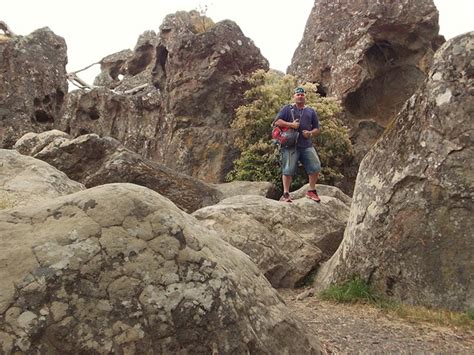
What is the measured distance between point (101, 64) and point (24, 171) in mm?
29617

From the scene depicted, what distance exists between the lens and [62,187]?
10.4m

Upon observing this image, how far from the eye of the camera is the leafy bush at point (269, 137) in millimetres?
17844

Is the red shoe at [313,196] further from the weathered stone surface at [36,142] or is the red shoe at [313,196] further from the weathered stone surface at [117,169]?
the weathered stone surface at [36,142]

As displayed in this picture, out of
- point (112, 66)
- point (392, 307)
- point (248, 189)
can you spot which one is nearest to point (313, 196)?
point (392, 307)

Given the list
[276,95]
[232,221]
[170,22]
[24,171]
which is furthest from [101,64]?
[232,221]

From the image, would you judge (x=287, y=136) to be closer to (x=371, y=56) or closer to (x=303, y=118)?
(x=303, y=118)

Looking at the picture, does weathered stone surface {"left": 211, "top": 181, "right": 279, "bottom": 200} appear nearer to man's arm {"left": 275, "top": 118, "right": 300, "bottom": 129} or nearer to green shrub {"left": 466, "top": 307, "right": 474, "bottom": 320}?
man's arm {"left": 275, "top": 118, "right": 300, "bottom": 129}

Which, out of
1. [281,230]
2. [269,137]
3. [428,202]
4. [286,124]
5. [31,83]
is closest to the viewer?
[428,202]

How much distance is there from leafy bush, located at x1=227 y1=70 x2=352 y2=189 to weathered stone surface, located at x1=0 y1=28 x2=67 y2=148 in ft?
27.7

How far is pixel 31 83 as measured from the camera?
20953 millimetres

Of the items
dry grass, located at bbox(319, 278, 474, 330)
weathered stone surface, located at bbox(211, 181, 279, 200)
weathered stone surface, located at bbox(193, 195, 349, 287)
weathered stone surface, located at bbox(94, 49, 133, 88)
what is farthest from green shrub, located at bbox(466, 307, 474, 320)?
weathered stone surface, located at bbox(94, 49, 133, 88)

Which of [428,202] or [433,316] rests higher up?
[428,202]

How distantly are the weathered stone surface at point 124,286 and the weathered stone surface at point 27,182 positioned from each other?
5307 mm

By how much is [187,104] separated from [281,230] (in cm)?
1272
